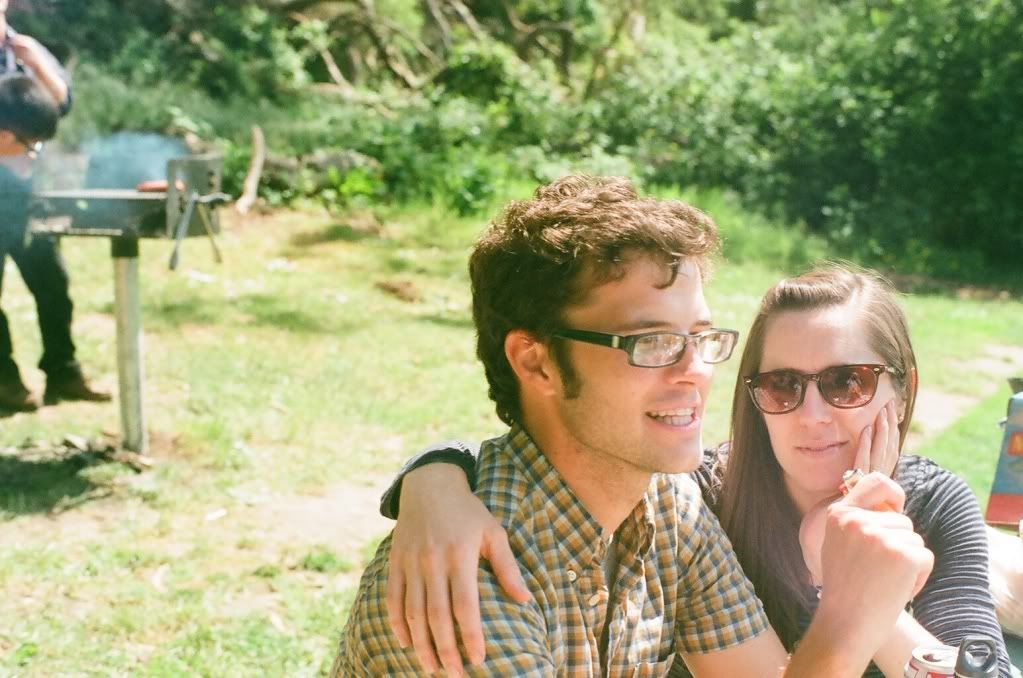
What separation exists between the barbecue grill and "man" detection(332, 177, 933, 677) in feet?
9.99

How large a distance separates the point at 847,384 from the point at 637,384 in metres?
0.61

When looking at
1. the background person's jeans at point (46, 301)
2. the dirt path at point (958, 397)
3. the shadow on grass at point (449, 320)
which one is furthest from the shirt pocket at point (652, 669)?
the shadow on grass at point (449, 320)

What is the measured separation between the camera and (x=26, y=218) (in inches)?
196

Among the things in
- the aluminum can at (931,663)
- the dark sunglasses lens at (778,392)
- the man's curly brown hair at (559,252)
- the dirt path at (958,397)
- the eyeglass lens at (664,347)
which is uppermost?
the man's curly brown hair at (559,252)

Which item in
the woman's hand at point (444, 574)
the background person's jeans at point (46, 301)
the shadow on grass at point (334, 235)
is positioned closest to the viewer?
the woman's hand at point (444, 574)

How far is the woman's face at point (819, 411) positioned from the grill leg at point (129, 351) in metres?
3.57

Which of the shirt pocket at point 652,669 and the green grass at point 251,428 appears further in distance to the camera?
the green grass at point 251,428

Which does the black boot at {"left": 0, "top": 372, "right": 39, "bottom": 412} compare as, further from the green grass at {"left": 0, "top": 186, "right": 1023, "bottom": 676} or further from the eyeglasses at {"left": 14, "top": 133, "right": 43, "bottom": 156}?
the eyeglasses at {"left": 14, "top": 133, "right": 43, "bottom": 156}

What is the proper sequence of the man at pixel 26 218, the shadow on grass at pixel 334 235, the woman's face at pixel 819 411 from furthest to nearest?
1. the shadow on grass at pixel 334 235
2. the man at pixel 26 218
3. the woman's face at pixel 819 411

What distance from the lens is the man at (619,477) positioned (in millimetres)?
1771

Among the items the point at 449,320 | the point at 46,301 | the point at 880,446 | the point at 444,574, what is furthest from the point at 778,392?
the point at 449,320

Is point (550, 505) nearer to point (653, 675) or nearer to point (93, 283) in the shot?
point (653, 675)

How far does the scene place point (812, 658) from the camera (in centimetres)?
Result: 176

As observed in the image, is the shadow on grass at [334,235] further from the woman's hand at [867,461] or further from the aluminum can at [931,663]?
the aluminum can at [931,663]
